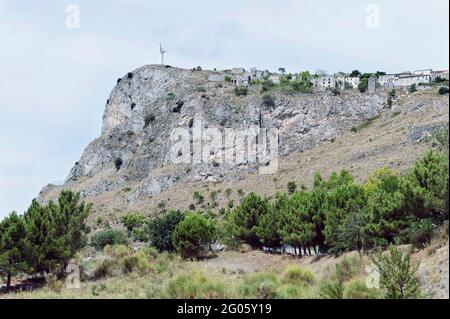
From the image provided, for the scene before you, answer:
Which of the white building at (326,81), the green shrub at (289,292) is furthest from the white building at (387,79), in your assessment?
the green shrub at (289,292)

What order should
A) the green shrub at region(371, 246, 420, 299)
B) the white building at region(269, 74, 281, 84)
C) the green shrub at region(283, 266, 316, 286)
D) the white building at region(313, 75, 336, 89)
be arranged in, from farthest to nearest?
the white building at region(269, 74, 281, 84) → the white building at region(313, 75, 336, 89) → the green shrub at region(283, 266, 316, 286) → the green shrub at region(371, 246, 420, 299)

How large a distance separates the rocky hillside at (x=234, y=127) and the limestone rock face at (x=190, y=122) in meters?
0.19

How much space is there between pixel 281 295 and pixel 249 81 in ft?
370

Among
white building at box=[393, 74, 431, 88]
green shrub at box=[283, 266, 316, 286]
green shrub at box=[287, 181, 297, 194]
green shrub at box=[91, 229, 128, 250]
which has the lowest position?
green shrub at box=[91, 229, 128, 250]

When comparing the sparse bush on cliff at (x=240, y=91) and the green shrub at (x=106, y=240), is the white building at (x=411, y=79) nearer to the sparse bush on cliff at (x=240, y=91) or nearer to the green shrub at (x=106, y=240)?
the sparse bush on cliff at (x=240, y=91)

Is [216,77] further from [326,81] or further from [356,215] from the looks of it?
[356,215]

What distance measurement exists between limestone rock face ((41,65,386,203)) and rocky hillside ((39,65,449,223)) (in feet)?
0.63

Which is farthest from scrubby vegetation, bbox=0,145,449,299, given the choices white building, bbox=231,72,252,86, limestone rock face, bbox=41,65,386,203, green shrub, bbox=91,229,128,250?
white building, bbox=231,72,252,86

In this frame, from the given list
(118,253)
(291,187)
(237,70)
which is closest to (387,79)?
(237,70)

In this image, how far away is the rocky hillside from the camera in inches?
3098

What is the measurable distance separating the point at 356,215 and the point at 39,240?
Answer: 19.3 meters

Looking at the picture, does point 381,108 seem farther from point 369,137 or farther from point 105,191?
point 105,191

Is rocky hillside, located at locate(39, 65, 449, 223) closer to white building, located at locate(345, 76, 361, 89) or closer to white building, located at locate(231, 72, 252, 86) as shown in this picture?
white building, located at locate(231, 72, 252, 86)

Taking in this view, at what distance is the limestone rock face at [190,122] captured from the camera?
313ft
